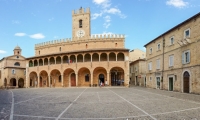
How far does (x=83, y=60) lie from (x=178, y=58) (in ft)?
65.8

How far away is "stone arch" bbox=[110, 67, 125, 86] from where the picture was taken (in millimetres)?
37719

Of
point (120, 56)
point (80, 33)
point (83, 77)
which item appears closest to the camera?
point (120, 56)

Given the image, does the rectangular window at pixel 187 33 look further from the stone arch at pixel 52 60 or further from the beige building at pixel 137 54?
the beige building at pixel 137 54

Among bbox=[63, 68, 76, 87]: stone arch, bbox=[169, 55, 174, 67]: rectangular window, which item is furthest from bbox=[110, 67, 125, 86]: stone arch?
bbox=[169, 55, 174, 67]: rectangular window

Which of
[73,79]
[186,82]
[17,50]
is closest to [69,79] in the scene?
[73,79]

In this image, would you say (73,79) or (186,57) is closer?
(186,57)

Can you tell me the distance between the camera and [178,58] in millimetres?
22203

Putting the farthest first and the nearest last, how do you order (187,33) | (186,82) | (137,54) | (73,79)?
(137,54) < (73,79) < (187,33) < (186,82)

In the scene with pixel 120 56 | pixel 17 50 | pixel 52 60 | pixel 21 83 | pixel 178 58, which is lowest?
pixel 21 83

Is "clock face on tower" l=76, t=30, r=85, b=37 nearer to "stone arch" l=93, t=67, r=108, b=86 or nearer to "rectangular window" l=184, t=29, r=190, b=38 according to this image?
"stone arch" l=93, t=67, r=108, b=86

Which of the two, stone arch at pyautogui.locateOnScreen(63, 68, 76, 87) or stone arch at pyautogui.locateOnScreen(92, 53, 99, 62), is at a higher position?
stone arch at pyautogui.locateOnScreen(92, 53, 99, 62)

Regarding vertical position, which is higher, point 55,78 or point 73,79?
point 55,78

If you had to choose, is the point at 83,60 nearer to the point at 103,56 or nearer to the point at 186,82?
the point at 103,56

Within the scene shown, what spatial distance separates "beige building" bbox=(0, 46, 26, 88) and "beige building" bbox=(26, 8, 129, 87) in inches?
503
